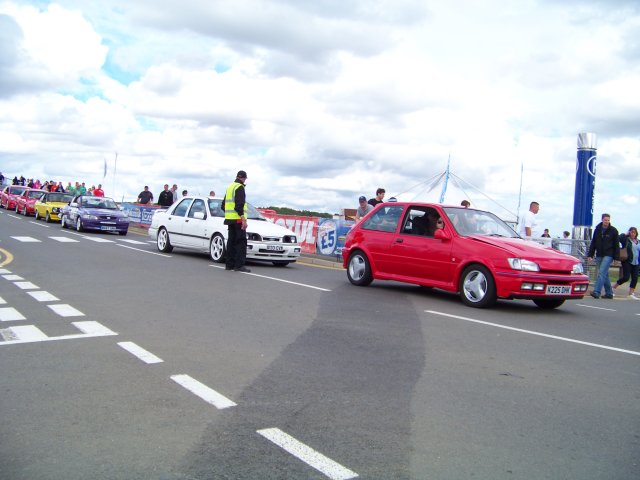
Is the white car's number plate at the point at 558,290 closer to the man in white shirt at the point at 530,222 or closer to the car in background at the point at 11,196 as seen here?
the man in white shirt at the point at 530,222

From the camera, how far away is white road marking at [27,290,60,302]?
9.00m

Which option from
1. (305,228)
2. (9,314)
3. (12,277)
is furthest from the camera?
(305,228)

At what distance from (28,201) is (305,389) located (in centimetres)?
3658

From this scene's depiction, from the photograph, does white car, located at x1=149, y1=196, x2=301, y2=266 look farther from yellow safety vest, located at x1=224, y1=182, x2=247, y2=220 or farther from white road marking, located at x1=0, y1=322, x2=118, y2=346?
white road marking, located at x1=0, y1=322, x2=118, y2=346

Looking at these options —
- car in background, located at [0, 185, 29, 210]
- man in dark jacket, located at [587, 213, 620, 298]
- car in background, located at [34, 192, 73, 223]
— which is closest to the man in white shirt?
man in dark jacket, located at [587, 213, 620, 298]

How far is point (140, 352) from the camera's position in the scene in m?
6.09

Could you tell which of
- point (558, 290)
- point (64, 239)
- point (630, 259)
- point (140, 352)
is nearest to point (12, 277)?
point (140, 352)

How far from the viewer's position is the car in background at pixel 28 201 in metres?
36.8

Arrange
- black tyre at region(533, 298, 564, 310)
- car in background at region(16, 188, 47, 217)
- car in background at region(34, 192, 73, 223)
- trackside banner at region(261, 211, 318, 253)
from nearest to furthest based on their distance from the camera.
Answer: black tyre at region(533, 298, 564, 310) → trackside banner at region(261, 211, 318, 253) → car in background at region(34, 192, 73, 223) → car in background at region(16, 188, 47, 217)

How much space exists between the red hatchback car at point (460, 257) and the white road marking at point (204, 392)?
583 cm

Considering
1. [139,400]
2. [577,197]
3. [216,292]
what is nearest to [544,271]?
[216,292]

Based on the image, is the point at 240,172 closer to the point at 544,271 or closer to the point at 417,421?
the point at 544,271

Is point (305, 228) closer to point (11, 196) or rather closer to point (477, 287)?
point (477, 287)

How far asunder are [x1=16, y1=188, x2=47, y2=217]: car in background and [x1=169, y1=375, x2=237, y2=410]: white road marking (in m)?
33.8
